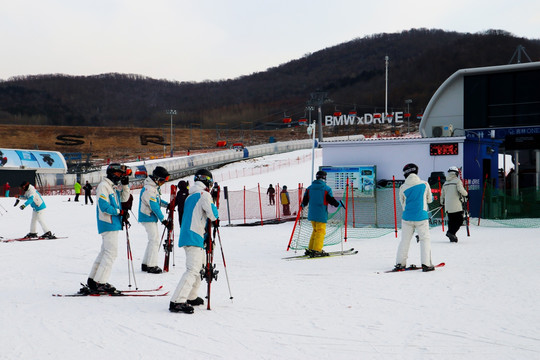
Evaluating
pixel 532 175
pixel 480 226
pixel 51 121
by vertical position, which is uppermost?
pixel 51 121

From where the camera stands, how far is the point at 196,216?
6.54 metres

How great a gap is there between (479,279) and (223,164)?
50.6m

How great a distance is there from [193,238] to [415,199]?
459 centimetres

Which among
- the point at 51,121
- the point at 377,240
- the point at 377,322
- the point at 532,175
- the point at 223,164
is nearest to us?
the point at 377,322

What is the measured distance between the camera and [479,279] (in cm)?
818

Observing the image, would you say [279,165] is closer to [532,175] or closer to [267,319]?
[532,175]

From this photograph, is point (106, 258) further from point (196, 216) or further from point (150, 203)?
point (150, 203)

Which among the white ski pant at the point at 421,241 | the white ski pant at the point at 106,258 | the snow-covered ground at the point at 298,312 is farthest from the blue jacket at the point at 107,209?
the white ski pant at the point at 421,241

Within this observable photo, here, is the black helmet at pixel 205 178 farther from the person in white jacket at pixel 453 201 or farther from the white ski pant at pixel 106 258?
the person in white jacket at pixel 453 201

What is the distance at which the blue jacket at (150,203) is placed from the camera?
9.45 m

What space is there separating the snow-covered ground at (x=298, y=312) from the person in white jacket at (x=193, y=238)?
0.80 feet

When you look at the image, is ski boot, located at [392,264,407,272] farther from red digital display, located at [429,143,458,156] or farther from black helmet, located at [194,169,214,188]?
red digital display, located at [429,143,458,156]

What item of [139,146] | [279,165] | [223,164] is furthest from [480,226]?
[139,146]

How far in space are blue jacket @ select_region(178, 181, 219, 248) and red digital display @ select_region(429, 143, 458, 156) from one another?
520 inches
